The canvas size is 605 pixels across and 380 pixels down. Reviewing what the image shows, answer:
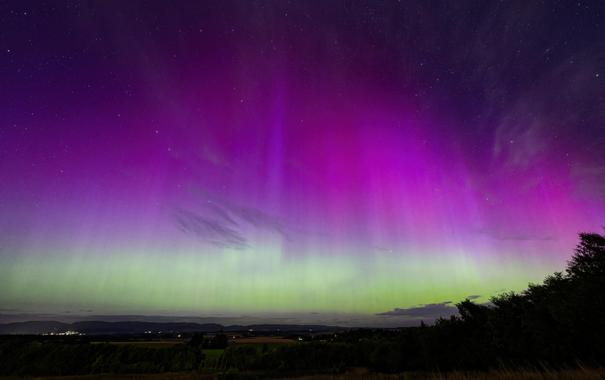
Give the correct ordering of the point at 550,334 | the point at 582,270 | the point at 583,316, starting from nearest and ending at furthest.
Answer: the point at 583,316 < the point at 582,270 < the point at 550,334

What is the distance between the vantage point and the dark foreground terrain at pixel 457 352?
2280 centimetres

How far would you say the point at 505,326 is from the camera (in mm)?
37500

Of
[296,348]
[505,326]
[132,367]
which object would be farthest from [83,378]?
[505,326]

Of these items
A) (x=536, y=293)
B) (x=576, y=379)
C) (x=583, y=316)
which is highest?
(x=536, y=293)

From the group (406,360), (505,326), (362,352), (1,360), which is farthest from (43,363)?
(505,326)

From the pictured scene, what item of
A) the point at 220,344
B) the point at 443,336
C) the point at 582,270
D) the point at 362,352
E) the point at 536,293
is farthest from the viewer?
the point at 220,344

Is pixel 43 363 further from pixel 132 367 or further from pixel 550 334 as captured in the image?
pixel 550 334

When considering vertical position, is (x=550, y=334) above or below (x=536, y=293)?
below

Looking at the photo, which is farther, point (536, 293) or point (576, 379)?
point (536, 293)

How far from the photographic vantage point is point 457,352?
4844 cm

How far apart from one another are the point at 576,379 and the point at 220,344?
456 ft

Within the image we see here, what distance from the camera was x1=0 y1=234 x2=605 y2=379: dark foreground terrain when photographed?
2280 centimetres

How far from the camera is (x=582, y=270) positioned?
2650 centimetres

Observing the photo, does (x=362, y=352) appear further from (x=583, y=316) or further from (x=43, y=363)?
(x=43, y=363)
